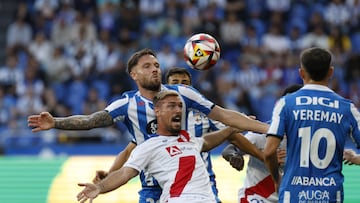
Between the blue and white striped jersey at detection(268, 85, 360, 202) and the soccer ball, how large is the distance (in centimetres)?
178

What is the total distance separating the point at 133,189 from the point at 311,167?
528cm

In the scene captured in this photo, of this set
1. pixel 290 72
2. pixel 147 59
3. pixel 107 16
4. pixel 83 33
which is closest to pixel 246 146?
pixel 147 59

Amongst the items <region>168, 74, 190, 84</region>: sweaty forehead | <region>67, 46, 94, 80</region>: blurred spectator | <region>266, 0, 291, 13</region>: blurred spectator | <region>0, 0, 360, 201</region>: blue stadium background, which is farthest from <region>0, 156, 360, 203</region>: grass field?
<region>266, 0, 291, 13</region>: blurred spectator

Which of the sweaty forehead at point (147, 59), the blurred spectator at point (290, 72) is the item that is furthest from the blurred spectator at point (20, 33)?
the sweaty forehead at point (147, 59)

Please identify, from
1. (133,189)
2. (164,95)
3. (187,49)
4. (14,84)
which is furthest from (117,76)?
(164,95)

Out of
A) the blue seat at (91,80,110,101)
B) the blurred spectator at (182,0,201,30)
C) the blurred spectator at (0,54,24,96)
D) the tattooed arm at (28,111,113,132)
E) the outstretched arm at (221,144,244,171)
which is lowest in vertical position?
the outstretched arm at (221,144,244,171)

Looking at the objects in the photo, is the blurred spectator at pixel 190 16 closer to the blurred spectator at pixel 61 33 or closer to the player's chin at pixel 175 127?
the blurred spectator at pixel 61 33

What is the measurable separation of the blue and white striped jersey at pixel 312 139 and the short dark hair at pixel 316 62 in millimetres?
98

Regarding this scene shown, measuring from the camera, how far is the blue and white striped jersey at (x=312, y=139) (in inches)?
262

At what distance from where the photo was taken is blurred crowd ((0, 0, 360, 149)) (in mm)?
17844

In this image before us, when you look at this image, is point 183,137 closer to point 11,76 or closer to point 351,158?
point 351,158

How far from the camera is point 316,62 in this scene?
6664 millimetres

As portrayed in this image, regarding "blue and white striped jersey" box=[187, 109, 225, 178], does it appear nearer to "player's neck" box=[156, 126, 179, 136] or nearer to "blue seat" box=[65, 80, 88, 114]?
"player's neck" box=[156, 126, 179, 136]

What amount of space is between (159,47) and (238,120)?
11443mm
